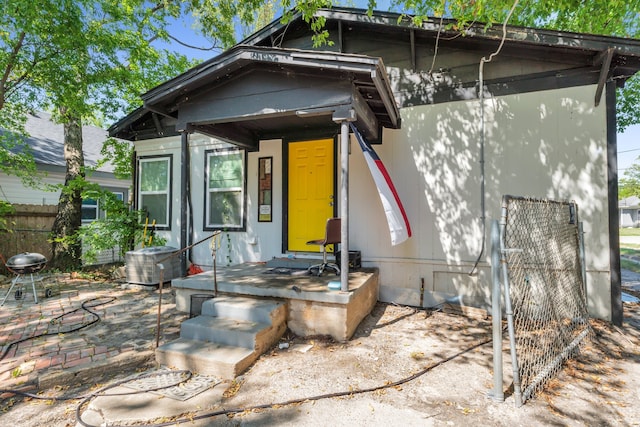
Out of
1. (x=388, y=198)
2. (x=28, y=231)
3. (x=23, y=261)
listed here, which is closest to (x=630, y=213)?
(x=388, y=198)

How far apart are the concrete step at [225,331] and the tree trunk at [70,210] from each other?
19.6 feet

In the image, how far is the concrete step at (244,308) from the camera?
3383 mm

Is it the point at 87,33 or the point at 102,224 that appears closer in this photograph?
the point at 87,33

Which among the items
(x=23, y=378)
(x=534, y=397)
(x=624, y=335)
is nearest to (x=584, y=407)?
(x=534, y=397)

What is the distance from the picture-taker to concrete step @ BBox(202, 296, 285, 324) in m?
3.38

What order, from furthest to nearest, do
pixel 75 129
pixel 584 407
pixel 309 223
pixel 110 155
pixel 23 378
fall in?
pixel 110 155
pixel 75 129
pixel 309 223
pixel 23 378
pixel 584 407

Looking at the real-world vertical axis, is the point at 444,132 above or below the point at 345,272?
above

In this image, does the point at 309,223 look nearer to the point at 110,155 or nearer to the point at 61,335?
the point at 61,335

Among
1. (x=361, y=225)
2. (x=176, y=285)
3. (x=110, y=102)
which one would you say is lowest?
(x=176, y=285)

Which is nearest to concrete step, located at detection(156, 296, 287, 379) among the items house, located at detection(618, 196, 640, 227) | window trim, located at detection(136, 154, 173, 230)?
window trim, located at detection(136, 154, 173, 230)

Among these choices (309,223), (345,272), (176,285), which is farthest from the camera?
(309,223)

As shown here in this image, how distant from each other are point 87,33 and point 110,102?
2377mm

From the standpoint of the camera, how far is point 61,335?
361 cm

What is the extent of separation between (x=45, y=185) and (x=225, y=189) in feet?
22.2
